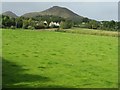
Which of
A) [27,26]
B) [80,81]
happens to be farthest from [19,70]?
[27,26]

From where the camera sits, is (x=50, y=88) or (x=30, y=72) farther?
(x=30, y=72)

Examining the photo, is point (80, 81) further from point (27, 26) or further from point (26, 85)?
point (27, 26)

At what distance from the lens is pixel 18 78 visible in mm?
12383

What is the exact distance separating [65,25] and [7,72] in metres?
53.0

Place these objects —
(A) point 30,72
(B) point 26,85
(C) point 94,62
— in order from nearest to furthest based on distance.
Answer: (B) point 26,85 → (A) point 30,72 → (C) point 94,62

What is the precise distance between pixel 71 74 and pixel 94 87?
2862 mm

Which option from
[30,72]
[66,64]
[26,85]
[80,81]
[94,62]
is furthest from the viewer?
[94,62]

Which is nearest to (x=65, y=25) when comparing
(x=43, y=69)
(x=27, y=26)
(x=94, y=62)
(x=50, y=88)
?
(x=27, y=26)

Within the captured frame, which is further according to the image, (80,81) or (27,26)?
(27,26)

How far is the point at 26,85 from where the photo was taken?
36.2 ft

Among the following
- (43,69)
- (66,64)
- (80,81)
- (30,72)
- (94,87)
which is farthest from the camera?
(66,64)

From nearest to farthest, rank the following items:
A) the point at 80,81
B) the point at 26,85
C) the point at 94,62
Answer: the point at 26,85, the point at 80,81, the point at 94,62

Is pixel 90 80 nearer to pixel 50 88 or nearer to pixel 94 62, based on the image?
pixel 50 88

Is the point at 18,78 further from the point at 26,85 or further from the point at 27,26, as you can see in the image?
the point at 27,26
